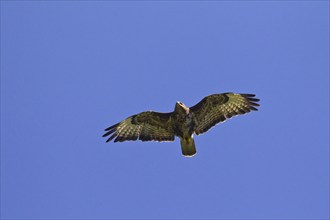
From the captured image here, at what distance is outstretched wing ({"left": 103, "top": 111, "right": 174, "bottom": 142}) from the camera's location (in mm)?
15555

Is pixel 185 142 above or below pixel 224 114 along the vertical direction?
below

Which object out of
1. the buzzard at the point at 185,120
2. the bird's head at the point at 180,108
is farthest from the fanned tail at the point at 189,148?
the bird's head at the point at 180,108

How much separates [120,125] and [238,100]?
349 cm

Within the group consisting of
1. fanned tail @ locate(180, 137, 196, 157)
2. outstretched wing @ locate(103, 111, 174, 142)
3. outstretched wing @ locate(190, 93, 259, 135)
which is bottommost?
fanned tail @ locate(180, 137, 196, 157)

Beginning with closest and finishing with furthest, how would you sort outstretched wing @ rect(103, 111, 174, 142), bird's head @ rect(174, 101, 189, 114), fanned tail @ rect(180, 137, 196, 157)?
1. bird's head @ rect(174, 101, 189, 114)
2. fanned tail @ rect(180, 137, 196, 157)
3. outstretched wing @ rect(103, 111, 174, 142)

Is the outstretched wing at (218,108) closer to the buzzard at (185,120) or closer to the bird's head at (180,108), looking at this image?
the buzzard at (185,120)

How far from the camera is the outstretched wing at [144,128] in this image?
15.6 meters

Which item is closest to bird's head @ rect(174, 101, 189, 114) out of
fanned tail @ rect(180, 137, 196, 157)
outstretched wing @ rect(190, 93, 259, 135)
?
outstretched wing @ rect(190, 93, 259, 135)

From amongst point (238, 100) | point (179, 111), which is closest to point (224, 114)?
point (238, 100)

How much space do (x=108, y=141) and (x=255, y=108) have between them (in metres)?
4.35

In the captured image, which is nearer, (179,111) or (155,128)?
(179,111)

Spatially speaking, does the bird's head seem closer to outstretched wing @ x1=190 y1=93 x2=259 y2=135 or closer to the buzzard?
the buzzard

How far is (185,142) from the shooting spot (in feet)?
49.8

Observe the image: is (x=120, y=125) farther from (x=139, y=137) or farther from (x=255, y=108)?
(x=255, y=108)
